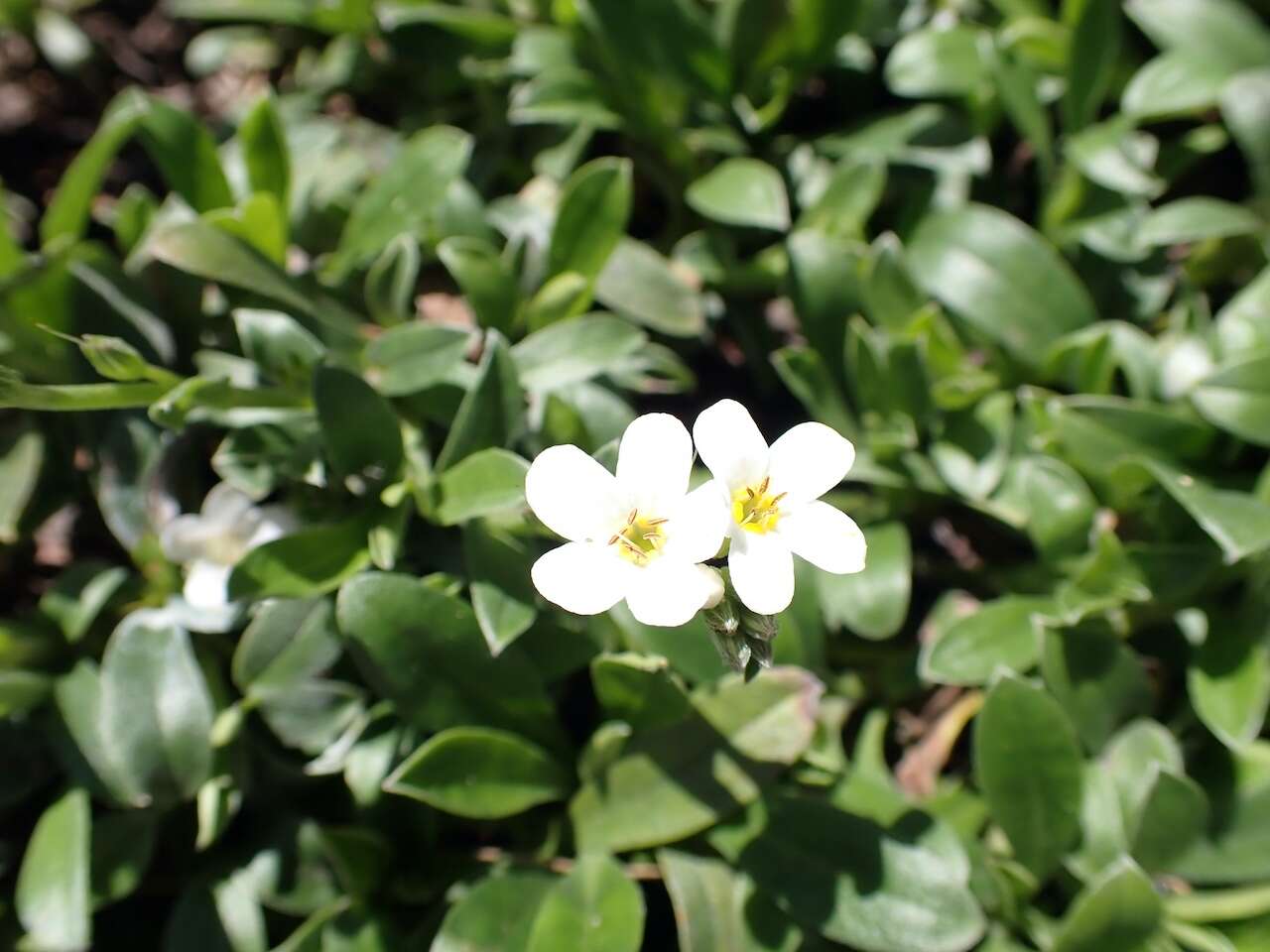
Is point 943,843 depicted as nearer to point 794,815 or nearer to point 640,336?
point 794,815

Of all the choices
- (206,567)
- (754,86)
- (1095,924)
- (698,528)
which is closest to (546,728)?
(206,567)

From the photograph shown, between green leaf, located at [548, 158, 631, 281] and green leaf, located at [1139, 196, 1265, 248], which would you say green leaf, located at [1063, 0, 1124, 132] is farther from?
green leaf, located at [548, 158, 631, 281]

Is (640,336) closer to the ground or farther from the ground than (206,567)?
farther from the ground

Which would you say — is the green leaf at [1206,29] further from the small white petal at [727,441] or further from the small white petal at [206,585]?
the small white petal at [206,585]

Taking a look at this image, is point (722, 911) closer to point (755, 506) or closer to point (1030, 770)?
point (1030, 770)

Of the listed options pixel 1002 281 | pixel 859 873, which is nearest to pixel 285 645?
pixel 859 873

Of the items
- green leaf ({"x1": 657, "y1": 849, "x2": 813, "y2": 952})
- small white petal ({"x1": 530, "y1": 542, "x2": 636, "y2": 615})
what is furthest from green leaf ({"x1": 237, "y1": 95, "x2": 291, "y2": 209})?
green leaf ({"x1": 657, "y1": 849, "x2": 813, "y2": 952})
